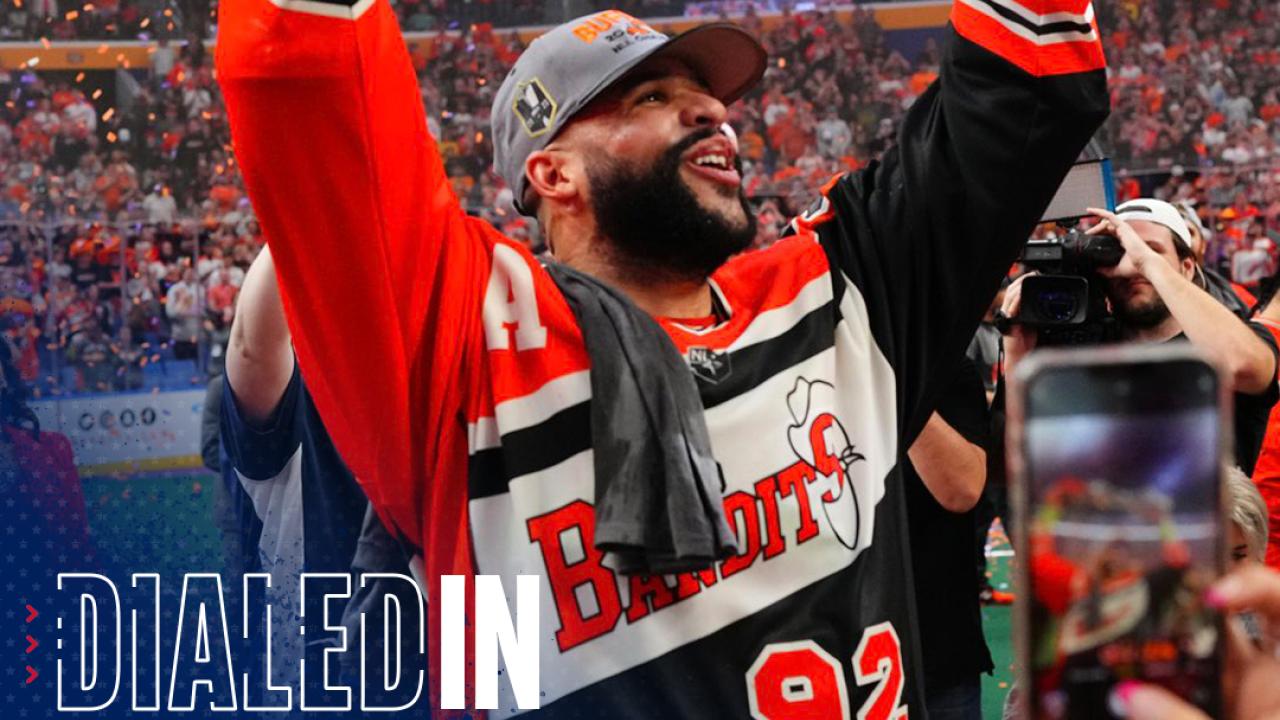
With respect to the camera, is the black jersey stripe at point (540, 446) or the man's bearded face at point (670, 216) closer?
the black jersey stripe at point (540, 446)

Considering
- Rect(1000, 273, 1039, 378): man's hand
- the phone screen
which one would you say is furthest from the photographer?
the phone screen

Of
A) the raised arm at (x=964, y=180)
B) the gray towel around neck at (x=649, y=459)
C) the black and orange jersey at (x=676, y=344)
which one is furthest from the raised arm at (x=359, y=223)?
the raised arm at (x=964, y=180)

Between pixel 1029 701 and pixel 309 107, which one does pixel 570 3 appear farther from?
pixel 1029 701

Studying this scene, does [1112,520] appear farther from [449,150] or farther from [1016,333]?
[449,150]

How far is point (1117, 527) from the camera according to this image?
55 cm

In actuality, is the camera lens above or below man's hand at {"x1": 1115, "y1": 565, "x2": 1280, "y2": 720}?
below

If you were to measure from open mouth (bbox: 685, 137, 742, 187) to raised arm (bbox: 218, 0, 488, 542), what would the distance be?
291 mm

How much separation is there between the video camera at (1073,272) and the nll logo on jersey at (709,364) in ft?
2.89

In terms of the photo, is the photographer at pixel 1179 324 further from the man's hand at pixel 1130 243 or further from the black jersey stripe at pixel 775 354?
the black jersey stripe at pixel 775 354

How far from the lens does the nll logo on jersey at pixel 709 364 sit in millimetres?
1491

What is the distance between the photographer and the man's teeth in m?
1.62

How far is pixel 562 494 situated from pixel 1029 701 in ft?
2.86

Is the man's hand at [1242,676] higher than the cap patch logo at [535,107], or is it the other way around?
the cap patch logo at [535,107]

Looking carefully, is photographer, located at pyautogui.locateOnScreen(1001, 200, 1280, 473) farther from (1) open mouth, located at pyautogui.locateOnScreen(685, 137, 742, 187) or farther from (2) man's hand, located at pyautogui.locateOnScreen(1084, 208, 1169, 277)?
(1) open mouth, located at pyautogui.locateOnScreen(685, 137, 742, 187)
